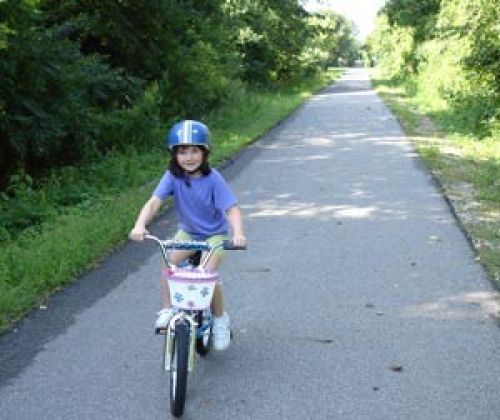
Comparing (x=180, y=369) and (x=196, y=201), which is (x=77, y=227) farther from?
(x=180, y=369)

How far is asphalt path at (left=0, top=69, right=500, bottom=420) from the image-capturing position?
165 inches

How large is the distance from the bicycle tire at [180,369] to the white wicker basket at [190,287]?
13cm

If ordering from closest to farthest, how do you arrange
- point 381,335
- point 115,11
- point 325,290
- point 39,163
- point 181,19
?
point 381,335 < point 325,290 < point 39,163 < point 115,11 < point 181,19

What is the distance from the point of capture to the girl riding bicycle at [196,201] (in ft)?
13.9

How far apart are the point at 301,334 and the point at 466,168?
827cm

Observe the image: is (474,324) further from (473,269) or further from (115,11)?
(115,11)

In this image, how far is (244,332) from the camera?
5.41 meters

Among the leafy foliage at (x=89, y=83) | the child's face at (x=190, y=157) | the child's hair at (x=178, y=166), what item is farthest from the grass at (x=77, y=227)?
the child's face at (x=190, y=157)

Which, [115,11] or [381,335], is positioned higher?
[115,11]

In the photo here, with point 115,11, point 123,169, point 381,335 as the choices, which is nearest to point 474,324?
point 381,335

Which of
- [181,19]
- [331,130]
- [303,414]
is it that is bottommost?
[331,130]

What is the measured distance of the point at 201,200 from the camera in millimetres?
4531

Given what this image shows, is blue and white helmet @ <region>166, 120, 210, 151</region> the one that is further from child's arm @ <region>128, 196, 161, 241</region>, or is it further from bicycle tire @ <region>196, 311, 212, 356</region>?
bicycle tire @ <region>196, 311, 212, 356</region>

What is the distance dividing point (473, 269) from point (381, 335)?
2.07m
